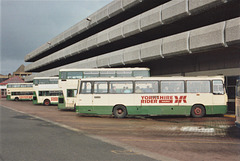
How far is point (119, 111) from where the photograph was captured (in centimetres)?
1748

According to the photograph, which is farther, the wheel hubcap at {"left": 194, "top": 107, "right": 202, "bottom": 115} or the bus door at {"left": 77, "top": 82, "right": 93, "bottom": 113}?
the bus door at {"left": 77, "top": 82, "right": 93, "bottom": 113}

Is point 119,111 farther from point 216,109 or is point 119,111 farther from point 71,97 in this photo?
point 71,97

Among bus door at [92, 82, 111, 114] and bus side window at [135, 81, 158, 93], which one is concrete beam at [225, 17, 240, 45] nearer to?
bus side window at [135, 81, 158, 93]

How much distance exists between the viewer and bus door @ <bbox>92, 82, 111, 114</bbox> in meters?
17.4

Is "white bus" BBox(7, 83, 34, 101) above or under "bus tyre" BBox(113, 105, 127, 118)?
above

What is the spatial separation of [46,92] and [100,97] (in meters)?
18.9

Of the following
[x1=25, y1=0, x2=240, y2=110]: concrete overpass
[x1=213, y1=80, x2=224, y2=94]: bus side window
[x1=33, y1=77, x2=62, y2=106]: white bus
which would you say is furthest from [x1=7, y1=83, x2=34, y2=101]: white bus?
[x1=213, y1=80, x2=224, y2=94]: bus side window

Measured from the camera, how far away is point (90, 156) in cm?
689

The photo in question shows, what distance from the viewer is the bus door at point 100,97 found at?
57.2 ft

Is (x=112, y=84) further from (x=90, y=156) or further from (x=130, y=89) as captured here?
(x=90, y=156)

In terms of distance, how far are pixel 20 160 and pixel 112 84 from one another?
11405 millimetres

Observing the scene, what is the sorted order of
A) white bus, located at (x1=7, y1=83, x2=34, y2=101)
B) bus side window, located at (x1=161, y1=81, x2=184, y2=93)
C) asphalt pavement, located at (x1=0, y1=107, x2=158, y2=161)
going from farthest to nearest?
white bus, located at (x1=7, y1=83, x2=34, y2=101) < bus side window, located at (x1=161, y1=81, x2=184, y2=93) < asphalt pavement, located at (x1=0, y1=107, x2=158, y2=161)

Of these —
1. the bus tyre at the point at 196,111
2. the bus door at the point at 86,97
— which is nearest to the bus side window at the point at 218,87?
the bus tyre at the point at 196,111

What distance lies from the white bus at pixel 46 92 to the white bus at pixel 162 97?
17.8 metres
